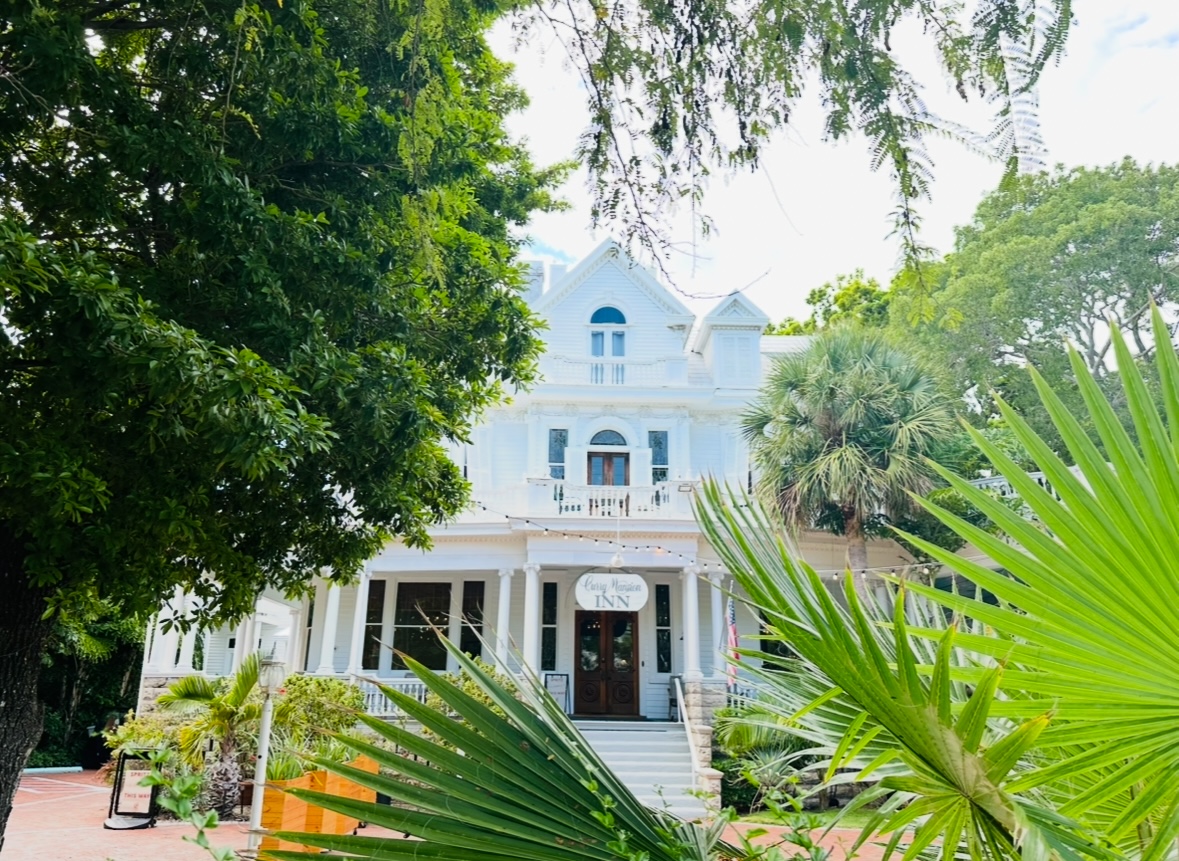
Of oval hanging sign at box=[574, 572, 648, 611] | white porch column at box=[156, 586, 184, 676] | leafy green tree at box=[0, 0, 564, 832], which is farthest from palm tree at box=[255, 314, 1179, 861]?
white porch column at box=[156, 586, 184, 676]

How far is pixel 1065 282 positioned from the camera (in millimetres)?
19734

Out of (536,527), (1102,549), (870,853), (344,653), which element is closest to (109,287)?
(1102,549)

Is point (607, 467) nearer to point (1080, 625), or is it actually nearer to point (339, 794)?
point (339, 794)

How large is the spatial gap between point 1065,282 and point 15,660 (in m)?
21.3

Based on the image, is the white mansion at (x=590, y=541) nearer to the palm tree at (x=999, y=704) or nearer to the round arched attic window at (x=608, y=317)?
the round arched attic window at (x=608, y=317)

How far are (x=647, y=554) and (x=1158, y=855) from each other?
13.5 meters

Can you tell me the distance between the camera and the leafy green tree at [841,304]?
2898 centimetres

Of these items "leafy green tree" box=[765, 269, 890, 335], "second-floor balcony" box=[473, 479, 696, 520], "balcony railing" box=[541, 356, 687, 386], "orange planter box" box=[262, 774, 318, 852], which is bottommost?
"orange planter box" box=[262, 774, 318, 852]

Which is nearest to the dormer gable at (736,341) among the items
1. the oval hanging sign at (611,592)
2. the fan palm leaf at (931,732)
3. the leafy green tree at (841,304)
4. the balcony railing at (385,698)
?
the oval hanging sign at (611,592)

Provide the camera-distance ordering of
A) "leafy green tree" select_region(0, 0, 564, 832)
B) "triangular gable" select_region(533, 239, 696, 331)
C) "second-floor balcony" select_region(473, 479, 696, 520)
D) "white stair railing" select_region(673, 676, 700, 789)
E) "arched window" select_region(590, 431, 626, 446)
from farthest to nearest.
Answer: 1. "triangular gable" select_region(533, 239, 696, 331)
2. "arched window" select_region(590, 431, 626, 446)
3. "second-floor balcony" select_region(473, 479, 696, 520)
4. "white stair railing" select_region(673, 676, 700, 789)
5. "leafy green tree" select_region(0, 0, 564, 832)

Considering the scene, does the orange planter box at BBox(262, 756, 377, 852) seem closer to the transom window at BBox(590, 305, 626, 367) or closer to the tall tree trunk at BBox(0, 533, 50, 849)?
the tall tree trunk at BBox(0, 533, 50, 849)

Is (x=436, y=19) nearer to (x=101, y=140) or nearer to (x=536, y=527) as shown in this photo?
(x=101, y=140)

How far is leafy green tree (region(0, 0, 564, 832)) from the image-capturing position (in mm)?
4195

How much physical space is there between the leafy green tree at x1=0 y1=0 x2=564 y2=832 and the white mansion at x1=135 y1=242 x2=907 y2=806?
8.18 metres
